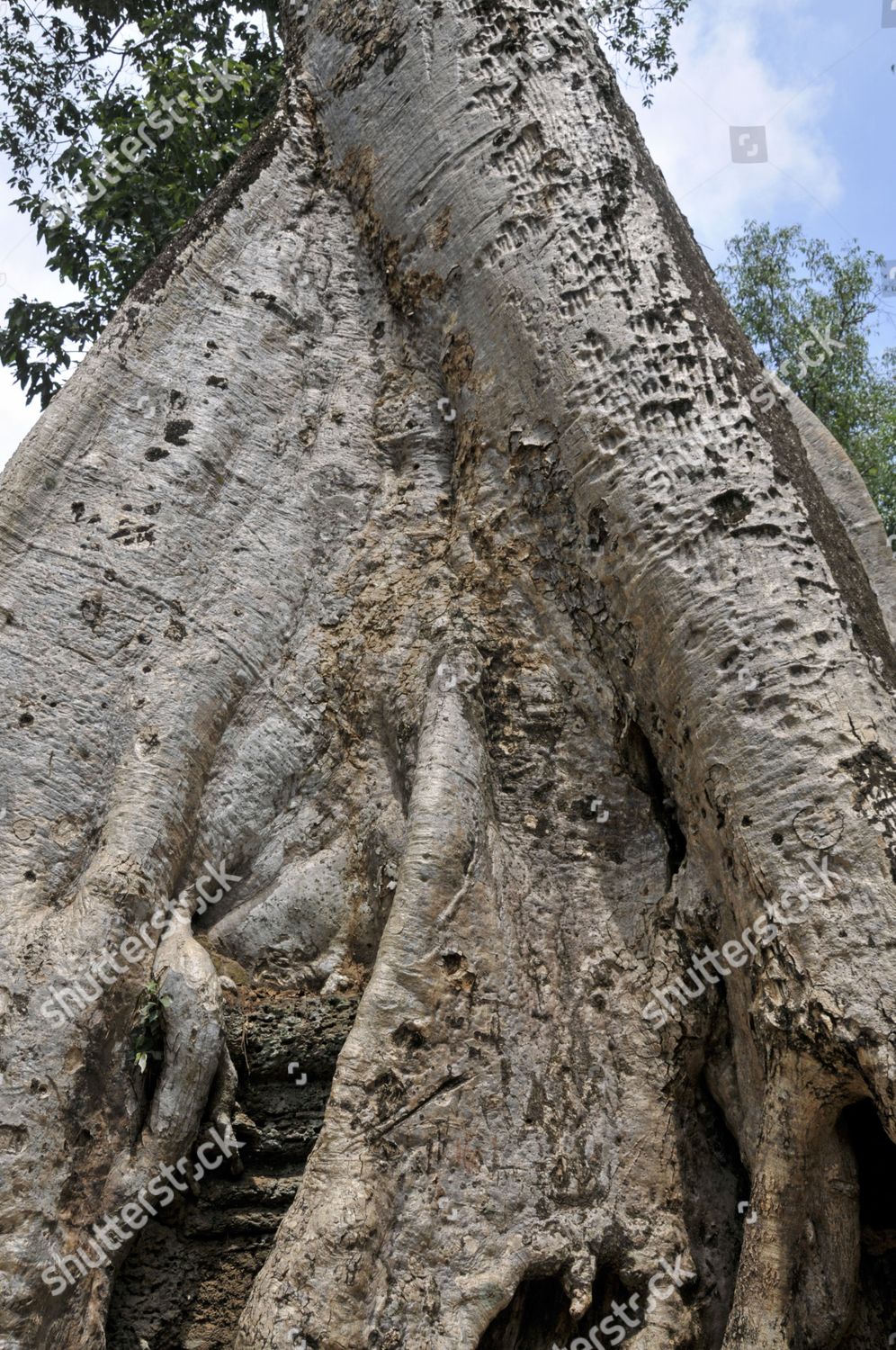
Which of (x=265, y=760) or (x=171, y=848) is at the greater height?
(x=265, y=760)

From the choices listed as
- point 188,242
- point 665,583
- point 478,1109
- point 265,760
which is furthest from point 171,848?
point 188,242

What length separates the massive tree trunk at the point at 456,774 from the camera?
8.45 feet

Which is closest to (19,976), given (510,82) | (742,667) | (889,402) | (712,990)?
(712,990)

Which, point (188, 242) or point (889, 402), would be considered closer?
point (188, 242)

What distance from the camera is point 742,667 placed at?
2730mm

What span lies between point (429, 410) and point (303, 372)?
442 mm

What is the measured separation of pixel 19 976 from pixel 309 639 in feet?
3.98

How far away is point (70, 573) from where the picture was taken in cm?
337

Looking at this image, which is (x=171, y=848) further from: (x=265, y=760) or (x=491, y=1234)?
(x=491, y=1234)

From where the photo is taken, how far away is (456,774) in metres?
3.01

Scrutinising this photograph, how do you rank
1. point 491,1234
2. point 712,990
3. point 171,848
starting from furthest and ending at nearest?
point 171,848 < point 712,990 < point 491,1234

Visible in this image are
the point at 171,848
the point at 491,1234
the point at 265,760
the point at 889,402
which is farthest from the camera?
the point at 889,402

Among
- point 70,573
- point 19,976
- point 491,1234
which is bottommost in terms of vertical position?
point 491,1234

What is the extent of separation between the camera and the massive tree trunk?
257 centimetres
